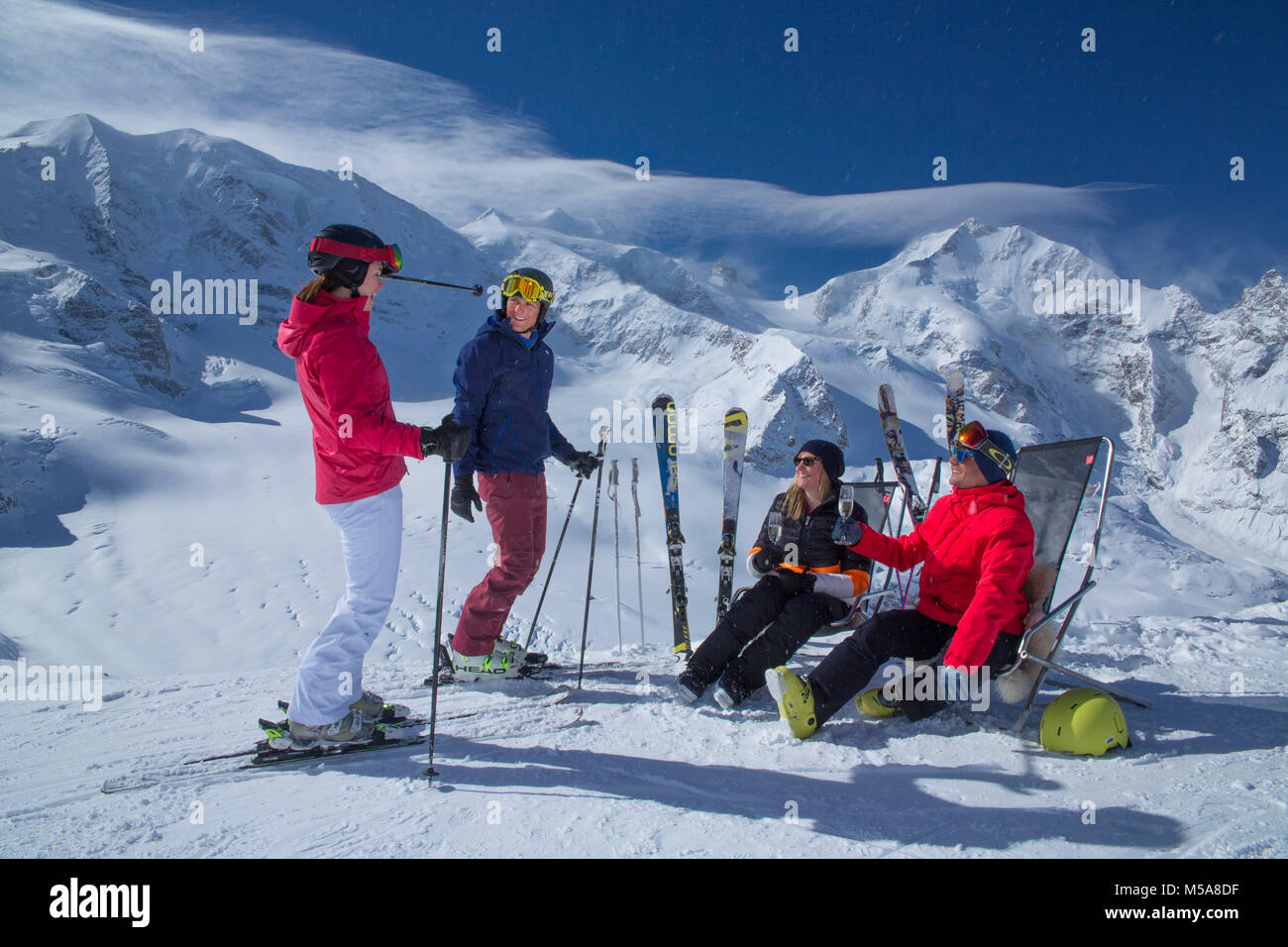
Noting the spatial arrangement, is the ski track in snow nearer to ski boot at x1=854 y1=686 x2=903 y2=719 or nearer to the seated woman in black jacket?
ski boot at x1=854 y1=686 x2=903 y2=719

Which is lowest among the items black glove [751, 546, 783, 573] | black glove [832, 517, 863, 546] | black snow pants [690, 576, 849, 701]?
black snow pants [690, 576, 849, 701]

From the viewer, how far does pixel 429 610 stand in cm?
2555

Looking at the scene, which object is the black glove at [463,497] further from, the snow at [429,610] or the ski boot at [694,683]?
the ski boot at [694,683]

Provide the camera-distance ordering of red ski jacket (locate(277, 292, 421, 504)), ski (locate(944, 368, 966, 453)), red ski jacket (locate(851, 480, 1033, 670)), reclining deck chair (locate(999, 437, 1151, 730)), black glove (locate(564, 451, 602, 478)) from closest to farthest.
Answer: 1. red ski jacket (locate(277, 292, 421, 504))
2. red ski jacket (locate(851, 480, 1033, 670))
3. reclining deck chair (locate(999, 437, 1151, 730))
4. black glove (locate(564, 451, 602, 478))
5. ski (locate(944, 368, 966, 453))

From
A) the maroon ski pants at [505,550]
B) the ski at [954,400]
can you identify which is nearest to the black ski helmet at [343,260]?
the maroon ski pants at [505,550]

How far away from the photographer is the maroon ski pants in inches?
154

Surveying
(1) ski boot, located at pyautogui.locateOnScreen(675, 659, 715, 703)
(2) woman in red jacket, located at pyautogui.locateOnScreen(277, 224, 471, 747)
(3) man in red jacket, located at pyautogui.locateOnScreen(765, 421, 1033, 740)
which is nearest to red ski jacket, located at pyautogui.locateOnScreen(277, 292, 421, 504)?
(2) woman in red jacket, located at pyautogui.locateOnScreen(277, 224, 471, 747)

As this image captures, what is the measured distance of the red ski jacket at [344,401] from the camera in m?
2.69

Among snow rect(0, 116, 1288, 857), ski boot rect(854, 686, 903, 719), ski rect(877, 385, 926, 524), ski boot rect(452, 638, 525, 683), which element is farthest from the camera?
ski rect(877, 385, 926, 524)

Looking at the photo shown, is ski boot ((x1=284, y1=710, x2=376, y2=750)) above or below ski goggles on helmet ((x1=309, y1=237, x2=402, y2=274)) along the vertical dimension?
below

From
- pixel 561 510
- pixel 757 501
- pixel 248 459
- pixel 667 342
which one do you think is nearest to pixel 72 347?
pixel 248 459

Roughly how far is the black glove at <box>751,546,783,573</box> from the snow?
0.73 metres

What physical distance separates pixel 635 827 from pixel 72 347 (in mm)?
83988

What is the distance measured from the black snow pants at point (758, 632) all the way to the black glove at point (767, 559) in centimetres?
7
